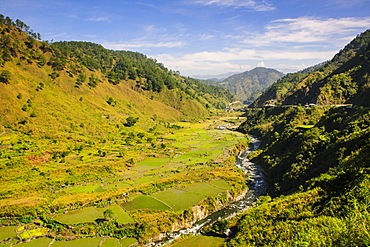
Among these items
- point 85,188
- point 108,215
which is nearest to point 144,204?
point 108,215

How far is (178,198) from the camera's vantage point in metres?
56.1

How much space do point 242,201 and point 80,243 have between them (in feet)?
124

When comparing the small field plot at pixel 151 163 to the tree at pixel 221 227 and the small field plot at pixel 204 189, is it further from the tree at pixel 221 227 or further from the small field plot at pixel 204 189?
the tree at pixel 221 227

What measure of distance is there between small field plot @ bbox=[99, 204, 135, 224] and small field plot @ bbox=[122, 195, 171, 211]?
4.51 feet

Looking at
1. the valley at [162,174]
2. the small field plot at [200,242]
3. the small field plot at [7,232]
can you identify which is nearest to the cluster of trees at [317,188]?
the valley at [162,174]

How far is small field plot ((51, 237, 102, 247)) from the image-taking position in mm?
38531

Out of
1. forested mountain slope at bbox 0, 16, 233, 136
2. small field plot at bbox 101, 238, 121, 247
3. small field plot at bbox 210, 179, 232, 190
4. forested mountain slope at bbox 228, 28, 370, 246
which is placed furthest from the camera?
forested mountain slope at bbox 0, 16, 233, 136

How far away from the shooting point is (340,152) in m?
54.9

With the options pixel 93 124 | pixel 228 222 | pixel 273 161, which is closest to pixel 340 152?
pixel 273 161

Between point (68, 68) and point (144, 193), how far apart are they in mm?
134378

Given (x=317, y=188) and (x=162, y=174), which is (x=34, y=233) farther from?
(x=317, y=188)

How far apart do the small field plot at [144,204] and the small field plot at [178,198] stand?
5.38 ft

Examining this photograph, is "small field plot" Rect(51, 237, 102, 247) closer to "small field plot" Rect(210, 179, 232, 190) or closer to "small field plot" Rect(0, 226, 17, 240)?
"small field plot" Rect(0, 226, 17, 240)

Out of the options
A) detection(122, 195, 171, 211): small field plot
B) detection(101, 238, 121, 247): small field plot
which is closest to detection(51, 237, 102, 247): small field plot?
detection(101, 238, 121, 247): small field plot
